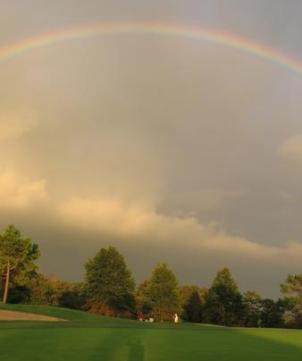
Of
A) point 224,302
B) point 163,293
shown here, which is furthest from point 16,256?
point 224,302

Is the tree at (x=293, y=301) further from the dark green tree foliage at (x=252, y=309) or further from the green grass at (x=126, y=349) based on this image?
the green grass at (x=126, y=349)

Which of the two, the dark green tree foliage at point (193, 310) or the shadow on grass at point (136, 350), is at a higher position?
the dark green tree foliage at point (193, 310)

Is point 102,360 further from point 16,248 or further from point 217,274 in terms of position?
point 217,274

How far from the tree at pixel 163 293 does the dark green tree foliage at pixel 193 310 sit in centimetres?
572

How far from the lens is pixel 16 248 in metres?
88.9

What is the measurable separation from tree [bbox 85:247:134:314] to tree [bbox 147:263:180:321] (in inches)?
204

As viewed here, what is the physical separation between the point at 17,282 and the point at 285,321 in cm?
5579

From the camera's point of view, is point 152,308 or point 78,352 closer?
point 78,352

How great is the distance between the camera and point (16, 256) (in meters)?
89.2

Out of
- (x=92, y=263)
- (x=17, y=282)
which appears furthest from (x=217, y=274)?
(x=17, y=282)

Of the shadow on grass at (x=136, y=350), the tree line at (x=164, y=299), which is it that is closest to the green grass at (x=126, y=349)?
the shadow on grass at (x=136, y=350)

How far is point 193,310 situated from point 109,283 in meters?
21.5

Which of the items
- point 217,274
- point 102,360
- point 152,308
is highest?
point 217,274

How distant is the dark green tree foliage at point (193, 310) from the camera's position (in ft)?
378
